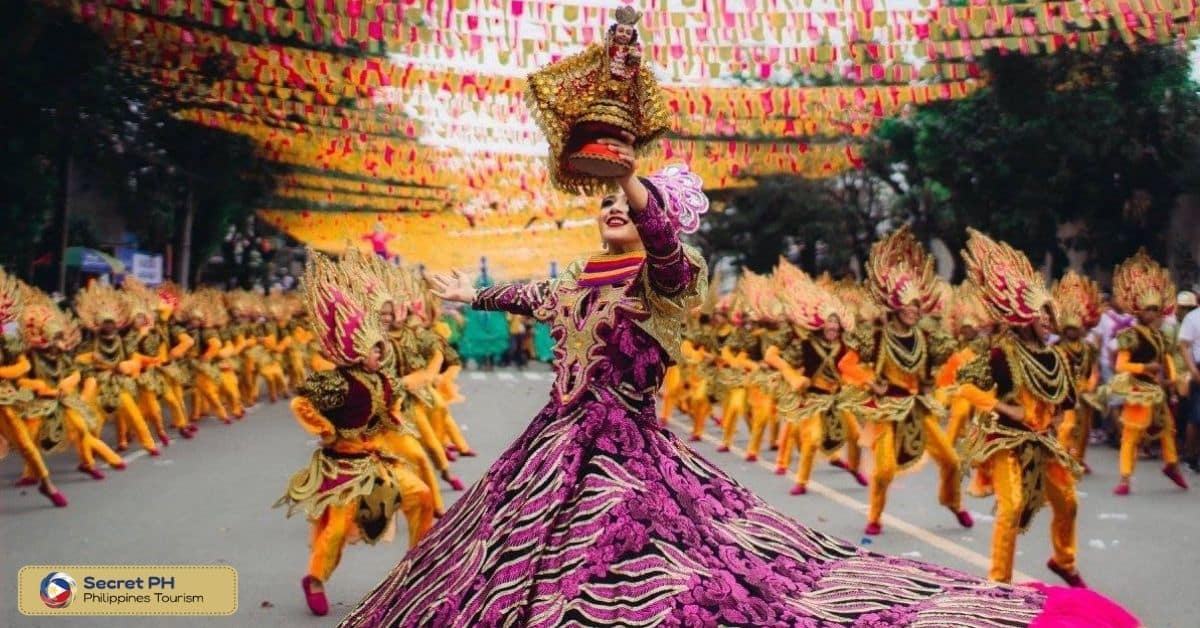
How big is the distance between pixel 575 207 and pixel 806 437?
1057 cm

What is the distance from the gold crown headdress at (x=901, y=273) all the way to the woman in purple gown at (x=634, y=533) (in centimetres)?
478

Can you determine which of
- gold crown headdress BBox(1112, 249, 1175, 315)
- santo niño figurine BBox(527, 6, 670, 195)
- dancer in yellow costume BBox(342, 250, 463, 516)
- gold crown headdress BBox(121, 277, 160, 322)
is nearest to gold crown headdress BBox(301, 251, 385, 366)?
dancer in yellow costume BBox(342, 250, 463, 516)

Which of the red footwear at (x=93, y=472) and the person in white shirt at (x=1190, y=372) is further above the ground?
the person in white shirt at (x=1190, y=372)

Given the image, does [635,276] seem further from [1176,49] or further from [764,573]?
[1176,49]

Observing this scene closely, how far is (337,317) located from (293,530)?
3066mm

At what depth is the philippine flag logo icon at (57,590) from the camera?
19.5ft

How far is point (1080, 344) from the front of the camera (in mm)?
11523

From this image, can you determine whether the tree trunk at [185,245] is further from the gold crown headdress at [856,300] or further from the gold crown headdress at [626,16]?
the gold crown headdress at [626,16]

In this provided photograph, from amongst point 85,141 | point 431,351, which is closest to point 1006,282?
point 431,351

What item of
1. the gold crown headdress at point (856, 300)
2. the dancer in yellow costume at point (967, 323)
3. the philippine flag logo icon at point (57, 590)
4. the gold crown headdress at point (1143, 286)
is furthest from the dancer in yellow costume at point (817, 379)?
the philippine flag logo icon at point (57, 590)

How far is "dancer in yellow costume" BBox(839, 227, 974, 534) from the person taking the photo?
9023 millimetres

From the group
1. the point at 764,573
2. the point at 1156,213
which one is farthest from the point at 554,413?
the point at 1156,213

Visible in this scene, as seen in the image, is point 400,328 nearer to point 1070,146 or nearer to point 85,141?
point 85,141

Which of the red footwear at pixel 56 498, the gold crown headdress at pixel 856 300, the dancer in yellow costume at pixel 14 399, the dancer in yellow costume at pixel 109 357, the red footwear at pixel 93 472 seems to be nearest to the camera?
the dancer in yellow costume at pixel 14 399
